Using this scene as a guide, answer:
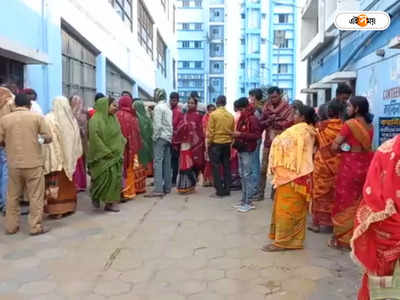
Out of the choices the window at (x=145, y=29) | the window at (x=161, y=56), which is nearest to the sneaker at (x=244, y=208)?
the window at (x=145, y=29)

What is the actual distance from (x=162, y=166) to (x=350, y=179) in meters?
3.82

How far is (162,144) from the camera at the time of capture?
7.83 metres

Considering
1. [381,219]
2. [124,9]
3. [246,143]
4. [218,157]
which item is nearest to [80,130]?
[218,157]

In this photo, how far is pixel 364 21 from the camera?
7508 millimetres

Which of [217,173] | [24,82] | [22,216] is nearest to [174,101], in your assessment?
[217,173]

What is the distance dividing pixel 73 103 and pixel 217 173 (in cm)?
249

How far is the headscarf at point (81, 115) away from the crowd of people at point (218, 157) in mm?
20

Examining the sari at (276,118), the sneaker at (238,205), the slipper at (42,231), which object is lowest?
the slipper at (42,231)

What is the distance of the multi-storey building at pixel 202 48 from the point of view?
53719 millimetres

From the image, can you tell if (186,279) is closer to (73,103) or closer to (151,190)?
(73,103)

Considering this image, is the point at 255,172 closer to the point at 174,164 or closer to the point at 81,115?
the point at 174,164

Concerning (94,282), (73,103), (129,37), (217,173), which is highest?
(129,37)

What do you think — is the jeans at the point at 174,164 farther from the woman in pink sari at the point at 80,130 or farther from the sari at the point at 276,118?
the sari at the point at 276,118

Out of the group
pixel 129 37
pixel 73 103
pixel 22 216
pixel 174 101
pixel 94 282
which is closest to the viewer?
pixel 94 282
